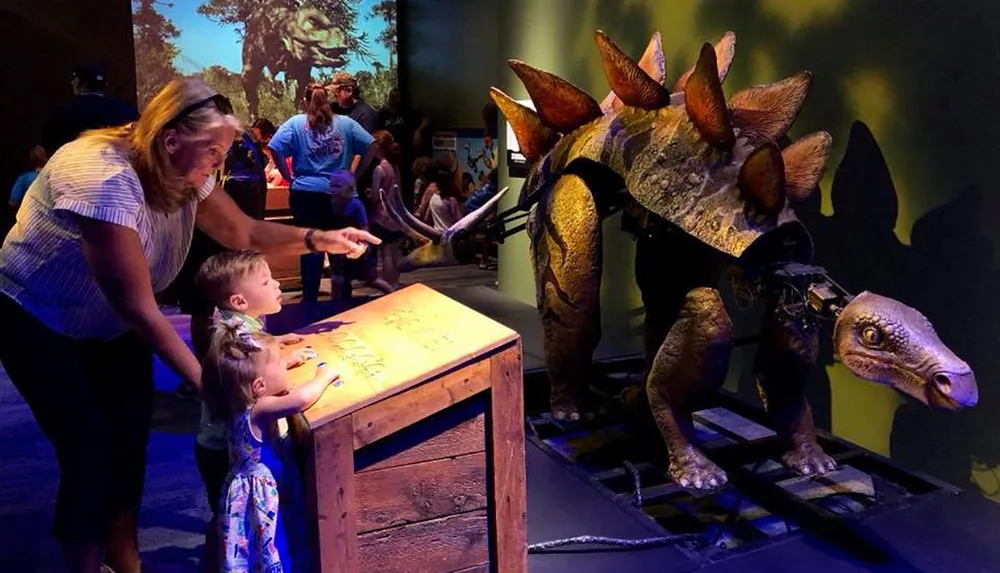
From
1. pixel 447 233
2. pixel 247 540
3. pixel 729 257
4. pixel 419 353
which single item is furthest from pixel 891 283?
pixel 247 540

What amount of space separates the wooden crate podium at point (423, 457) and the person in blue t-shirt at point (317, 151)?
337 cm

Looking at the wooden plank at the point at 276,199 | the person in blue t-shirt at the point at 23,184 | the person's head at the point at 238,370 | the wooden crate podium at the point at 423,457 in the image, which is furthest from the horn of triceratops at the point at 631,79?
the wooden plank at the point at 276,199

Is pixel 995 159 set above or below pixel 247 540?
above

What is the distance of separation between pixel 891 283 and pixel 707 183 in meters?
0.97

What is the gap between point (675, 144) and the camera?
2811 mm

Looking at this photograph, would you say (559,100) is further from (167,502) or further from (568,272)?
(167,502)

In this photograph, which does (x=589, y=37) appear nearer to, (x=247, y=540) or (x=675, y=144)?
(x=675, y=144)

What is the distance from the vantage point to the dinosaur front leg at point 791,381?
277 cm

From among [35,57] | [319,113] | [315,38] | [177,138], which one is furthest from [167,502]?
[315,38]

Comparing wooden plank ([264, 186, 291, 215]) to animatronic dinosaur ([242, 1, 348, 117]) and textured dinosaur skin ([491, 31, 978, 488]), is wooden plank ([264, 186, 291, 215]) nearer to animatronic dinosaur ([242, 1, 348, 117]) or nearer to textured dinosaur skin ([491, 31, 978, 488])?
animatronic dinosaur ([242, 1, 348, 117])

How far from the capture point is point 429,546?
6.00 feet

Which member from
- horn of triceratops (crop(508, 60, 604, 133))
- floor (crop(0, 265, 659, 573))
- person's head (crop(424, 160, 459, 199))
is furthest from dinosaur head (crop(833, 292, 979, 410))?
person's head (crop(424, 160, 459, 199))

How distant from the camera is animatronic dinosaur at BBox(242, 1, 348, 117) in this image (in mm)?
9141

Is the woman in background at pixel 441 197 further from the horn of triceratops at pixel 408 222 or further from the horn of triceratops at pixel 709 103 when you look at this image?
the horn of triceratops at pixel 709 103
